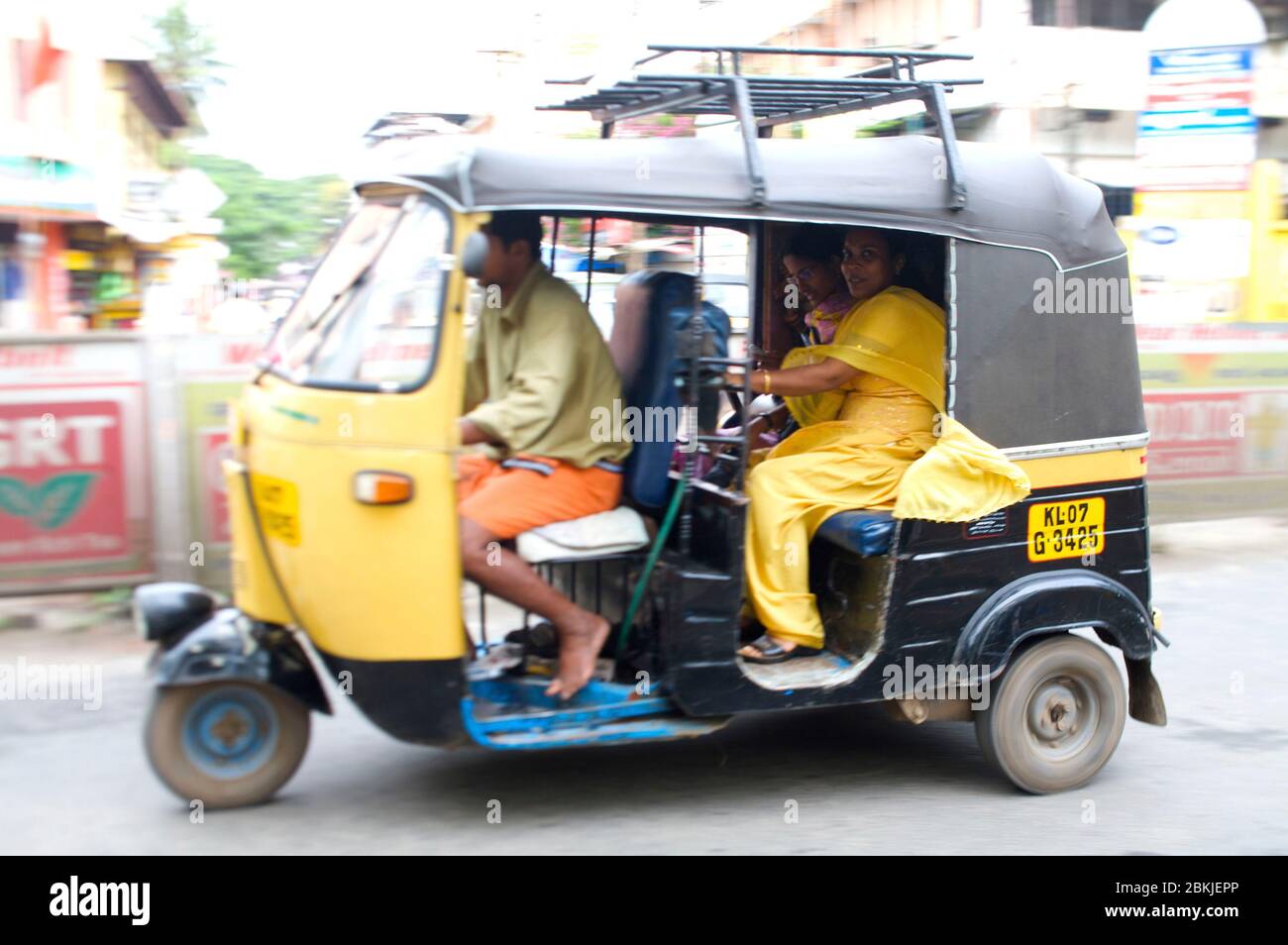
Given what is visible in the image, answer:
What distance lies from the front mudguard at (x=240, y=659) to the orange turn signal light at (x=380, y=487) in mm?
706

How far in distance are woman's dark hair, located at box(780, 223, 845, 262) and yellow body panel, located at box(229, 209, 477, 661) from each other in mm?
1931

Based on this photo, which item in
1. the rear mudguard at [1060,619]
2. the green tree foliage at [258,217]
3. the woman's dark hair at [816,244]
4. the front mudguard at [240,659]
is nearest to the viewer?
the front mudguard at [240,659]

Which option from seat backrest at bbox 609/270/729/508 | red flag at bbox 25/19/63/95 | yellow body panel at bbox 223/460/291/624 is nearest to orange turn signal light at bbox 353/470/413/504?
yellow body panel at bbox 223/460/291/624

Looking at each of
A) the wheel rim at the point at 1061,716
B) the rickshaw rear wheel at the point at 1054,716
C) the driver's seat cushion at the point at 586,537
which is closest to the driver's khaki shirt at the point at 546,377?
the driver's seat cushion at the point at 586,537

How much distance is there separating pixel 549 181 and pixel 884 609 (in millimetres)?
1823

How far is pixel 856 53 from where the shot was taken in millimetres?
4523

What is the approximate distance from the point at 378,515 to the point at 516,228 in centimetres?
114

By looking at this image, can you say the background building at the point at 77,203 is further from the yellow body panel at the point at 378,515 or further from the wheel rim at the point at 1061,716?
the wheel rim at the point at 1061,716

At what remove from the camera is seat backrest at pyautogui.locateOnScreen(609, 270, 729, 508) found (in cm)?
462

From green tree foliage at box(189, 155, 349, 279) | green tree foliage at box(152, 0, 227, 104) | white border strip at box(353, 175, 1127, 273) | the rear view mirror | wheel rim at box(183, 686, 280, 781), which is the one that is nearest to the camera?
the rear view mirror

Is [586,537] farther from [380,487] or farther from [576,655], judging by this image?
[380,487]

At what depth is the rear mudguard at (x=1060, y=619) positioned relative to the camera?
4.70m

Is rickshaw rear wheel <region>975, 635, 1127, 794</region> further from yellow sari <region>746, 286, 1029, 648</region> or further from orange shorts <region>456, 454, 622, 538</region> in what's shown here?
orange shorts <region>456, 454, 622, 538</region>

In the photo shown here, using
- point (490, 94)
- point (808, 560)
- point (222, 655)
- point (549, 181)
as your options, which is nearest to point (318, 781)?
point (222, 655)
